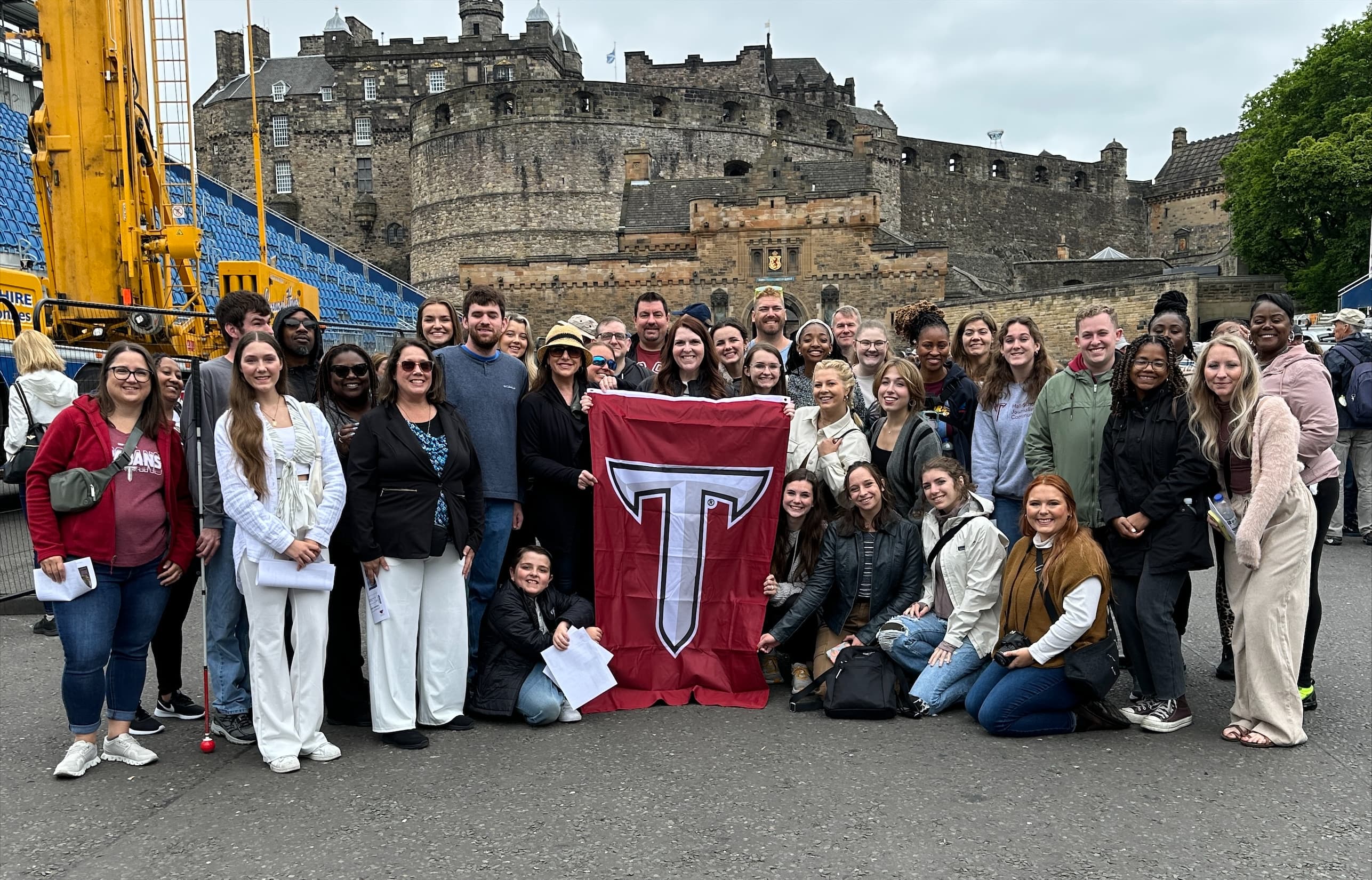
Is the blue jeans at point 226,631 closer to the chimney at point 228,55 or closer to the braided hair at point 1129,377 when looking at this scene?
the braided hair at point 1129,377

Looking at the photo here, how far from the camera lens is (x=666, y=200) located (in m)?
40.8

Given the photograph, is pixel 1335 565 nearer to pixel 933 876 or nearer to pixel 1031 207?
pixel 933 876

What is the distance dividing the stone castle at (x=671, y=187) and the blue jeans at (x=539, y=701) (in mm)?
31851

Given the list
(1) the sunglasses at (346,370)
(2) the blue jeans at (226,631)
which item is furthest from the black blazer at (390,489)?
(2) the blue jeans at (226,631)

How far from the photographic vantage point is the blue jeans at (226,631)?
496 cm

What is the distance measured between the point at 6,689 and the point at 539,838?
3.69 meters

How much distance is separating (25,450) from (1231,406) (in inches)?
265

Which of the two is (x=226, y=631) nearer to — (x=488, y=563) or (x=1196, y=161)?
(x=488, y=563)

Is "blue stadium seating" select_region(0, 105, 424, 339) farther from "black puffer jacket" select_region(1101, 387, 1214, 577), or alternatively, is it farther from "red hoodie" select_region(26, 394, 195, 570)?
"black puffer jacket" select_region(1101, 387, 1214, 577)

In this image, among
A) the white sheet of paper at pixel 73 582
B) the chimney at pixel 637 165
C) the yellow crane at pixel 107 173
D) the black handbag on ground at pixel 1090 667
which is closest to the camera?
the white sheet of paper at pixel 73 582

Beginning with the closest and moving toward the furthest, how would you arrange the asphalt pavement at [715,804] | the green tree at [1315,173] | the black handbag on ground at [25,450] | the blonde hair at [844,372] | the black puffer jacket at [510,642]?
the asphalt pavement at [715,804]
the black puffer jacket at [510,642]
the blonde hair at [844,372]
the black handbag on ground at [25,450]
the green tree at [1315,173]

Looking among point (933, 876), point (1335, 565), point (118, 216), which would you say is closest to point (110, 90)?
point (118, 216)

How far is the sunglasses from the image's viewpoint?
537 cm

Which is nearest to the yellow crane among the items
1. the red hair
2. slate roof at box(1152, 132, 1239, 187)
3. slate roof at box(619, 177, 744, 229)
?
the red hair
